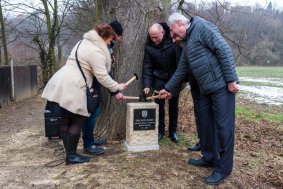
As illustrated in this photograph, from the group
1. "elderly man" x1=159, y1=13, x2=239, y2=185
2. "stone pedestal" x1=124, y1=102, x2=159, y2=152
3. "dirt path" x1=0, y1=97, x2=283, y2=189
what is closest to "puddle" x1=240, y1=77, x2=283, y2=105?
"dirt path" x1=0, y1=97, x2=283, y2=189

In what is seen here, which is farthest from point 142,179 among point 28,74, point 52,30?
point 52,30

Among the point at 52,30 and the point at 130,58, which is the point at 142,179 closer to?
the point at 130,58

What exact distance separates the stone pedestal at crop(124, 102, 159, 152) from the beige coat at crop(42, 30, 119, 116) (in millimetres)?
751

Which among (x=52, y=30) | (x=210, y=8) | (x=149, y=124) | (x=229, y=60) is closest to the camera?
(x=229, y=60)

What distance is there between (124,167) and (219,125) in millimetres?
1349

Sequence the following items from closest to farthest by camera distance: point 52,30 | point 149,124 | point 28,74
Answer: point 149,124 → point 28,74 → point 52,30

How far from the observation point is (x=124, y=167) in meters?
4.52

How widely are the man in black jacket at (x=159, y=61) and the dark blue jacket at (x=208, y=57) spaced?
0.84m

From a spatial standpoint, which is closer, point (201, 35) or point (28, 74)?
point (201, 35)

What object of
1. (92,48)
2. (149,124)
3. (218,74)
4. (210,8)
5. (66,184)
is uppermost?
(210,8)

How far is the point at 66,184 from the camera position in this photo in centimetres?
405

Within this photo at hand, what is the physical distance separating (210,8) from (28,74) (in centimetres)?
740

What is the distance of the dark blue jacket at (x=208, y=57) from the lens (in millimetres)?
3934

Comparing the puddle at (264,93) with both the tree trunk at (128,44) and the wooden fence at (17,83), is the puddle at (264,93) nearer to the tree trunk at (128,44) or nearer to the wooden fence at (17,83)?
the wooden fence at (17,83)
